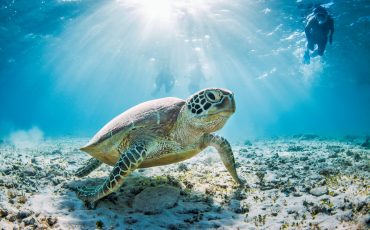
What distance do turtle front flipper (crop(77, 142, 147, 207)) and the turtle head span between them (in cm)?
105

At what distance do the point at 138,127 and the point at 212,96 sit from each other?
1510 mm

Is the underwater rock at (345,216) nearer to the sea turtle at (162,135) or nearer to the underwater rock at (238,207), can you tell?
the underwater rock at (238,207)

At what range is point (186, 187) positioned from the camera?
5.24 metres

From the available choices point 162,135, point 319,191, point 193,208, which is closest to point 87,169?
point 162,135

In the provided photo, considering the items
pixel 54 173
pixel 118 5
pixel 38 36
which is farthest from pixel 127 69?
pixel 54 173

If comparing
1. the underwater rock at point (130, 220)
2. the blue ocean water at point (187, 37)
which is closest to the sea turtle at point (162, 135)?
the underwater rock at point (130, 220)

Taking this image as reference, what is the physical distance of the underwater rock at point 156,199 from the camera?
163 inches

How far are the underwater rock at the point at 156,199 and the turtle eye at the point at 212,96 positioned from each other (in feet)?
5.54

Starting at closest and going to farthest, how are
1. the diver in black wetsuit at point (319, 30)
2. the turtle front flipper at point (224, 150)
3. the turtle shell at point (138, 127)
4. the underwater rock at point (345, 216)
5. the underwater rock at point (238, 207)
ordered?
the underwater rock at point (345, 216)
the underwater rock at point (238, 207)
the turtle shell at point (138, 127)
the turtle front flipper at point (224, 150)
the diver in black wetsuit at point (319, 30)

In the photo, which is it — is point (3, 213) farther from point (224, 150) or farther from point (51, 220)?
point (224, 150)

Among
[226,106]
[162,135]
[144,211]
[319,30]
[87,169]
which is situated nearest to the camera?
[144,211]

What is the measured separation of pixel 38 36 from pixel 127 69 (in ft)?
91.1

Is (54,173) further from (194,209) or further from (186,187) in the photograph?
(194,209)

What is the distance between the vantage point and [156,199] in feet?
14.3
